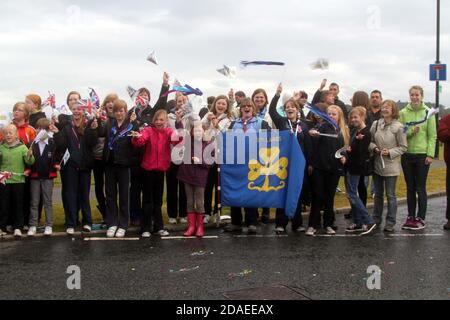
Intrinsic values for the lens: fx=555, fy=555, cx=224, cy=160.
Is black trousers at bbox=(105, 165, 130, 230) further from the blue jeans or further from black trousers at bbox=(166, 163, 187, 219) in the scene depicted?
the blue jeans

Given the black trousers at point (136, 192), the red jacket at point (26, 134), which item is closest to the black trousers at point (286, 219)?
the black trousers at point (136, 192)

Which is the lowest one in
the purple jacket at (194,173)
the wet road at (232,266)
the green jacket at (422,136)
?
the wet road at (232,266)

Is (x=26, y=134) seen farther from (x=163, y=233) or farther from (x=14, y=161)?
(x=163, y=233)

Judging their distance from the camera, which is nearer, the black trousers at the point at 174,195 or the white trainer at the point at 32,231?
the white trainer at the point at 32,231

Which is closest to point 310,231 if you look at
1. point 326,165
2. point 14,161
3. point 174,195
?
point 326,165

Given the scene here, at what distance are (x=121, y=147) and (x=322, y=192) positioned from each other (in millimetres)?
3005

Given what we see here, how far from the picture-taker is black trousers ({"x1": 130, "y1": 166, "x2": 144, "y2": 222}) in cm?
820

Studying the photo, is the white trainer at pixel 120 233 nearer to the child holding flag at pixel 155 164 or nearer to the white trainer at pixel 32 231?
the child holding flag at pixel 155 164

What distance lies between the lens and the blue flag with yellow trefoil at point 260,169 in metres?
8.25

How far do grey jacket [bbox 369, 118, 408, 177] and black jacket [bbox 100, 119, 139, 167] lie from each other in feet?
11.7

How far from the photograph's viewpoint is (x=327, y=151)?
26.3 feet

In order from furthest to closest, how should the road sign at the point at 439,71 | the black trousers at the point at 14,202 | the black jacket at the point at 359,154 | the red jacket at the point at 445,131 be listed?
the road sign at the point at 439,71, the red jacket at the point at 445,131, the black jacket at the point at 359,154, the black trousers at the point at 14,202

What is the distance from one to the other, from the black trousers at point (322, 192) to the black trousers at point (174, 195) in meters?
2.14
